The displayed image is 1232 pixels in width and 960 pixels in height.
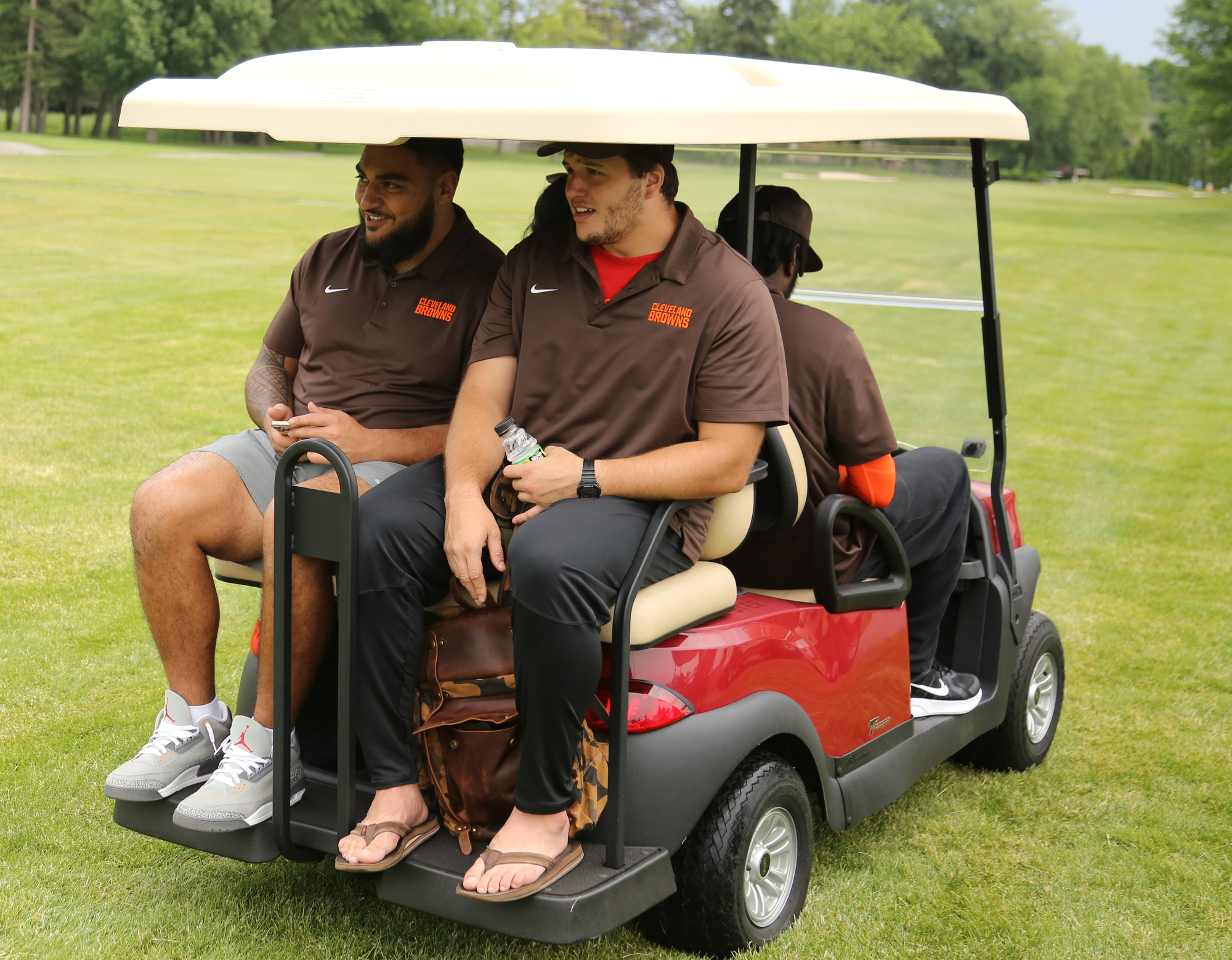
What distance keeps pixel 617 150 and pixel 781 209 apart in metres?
0.69

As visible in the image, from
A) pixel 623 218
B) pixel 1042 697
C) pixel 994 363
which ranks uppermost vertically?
pixel 623 218

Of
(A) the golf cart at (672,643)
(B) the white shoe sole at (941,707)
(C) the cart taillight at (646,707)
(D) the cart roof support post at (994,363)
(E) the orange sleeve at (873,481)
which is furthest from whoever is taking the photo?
(D) the cart roof support post at (994,363)

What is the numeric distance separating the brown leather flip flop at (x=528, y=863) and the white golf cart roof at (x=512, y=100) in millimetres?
1290

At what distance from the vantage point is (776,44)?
4080 inches

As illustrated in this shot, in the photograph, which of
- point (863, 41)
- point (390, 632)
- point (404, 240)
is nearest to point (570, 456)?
point (390, 632)

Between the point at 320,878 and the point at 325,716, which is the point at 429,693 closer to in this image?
the point at 325,716

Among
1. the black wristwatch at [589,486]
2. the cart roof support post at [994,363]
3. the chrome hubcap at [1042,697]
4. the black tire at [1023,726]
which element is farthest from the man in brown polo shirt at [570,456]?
the chrome hubcap at [1042,697]

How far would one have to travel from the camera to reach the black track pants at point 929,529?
11.0 ft

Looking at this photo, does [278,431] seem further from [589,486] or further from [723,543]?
[723,543]

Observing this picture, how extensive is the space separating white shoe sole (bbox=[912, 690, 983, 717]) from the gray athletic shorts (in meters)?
1.56

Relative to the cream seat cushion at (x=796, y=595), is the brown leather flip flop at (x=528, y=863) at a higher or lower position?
lower

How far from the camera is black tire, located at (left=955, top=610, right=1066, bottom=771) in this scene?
381 centimetres

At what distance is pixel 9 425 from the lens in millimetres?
7727

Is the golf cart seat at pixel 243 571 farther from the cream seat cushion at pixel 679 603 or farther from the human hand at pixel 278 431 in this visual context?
the cream seat cushion at pixel 679 603
